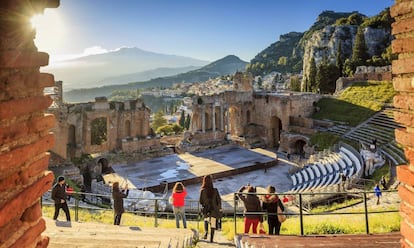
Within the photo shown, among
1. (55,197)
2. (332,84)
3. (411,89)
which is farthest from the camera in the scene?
(332,84)

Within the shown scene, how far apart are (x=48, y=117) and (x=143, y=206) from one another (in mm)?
13872

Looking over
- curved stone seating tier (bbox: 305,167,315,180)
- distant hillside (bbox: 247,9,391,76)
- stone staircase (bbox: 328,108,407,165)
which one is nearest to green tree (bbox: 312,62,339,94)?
distant hillside (bbox: 247,9,391,76)

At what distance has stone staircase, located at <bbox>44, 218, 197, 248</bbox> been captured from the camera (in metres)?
6.52

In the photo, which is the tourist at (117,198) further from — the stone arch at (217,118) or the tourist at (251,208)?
the stone arch at (217,118)

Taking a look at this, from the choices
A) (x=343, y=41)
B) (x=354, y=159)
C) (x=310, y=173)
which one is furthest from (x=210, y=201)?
(x=343, y=41)

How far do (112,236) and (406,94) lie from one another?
6.25 metres

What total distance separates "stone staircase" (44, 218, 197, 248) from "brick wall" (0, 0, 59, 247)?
10.6 ft

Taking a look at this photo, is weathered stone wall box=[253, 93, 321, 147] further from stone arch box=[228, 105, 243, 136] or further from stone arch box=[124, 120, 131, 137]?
stone arch box=[124, 120, 131, 137]

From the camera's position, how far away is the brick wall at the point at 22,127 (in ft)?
9.21

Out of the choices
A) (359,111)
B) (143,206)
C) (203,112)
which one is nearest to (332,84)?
(359,111)

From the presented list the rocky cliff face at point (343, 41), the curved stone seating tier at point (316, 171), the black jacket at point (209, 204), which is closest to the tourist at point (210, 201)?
the black jacket at point (209, 204)

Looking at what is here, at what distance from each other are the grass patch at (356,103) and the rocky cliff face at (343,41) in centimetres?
2542

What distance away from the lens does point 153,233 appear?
7.79m

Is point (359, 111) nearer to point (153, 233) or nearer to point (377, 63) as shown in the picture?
point (377, 63)
